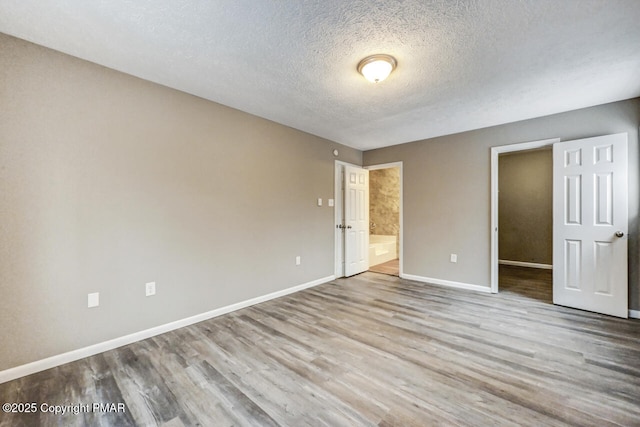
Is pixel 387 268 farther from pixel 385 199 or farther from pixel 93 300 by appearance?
pixel 93 300

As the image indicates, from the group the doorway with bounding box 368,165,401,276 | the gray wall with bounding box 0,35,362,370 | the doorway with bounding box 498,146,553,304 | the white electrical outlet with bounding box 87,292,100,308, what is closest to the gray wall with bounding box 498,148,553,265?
the doorway with bounding box 498,146,553,304

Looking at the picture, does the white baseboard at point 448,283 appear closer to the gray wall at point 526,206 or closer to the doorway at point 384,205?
the doorway at point 384,205

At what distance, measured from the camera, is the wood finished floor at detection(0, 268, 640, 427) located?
1.49 m

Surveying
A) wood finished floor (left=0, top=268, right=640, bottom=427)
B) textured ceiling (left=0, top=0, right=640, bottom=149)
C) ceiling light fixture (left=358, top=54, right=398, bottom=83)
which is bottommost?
wood finished floor (left=0, top=268, right=640, bottom=427)

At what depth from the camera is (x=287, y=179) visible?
3.78 metres

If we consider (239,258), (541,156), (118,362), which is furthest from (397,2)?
(541,156)

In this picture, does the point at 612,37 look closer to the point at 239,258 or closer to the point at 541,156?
the point at 239,258

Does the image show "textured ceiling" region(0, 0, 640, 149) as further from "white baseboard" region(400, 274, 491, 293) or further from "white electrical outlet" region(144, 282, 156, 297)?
"white baseboard" region(400, 274, 491, 293)

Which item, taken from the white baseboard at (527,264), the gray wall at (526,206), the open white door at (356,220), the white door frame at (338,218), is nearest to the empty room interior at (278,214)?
the white door frame at (338,218)

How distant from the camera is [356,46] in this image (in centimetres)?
197

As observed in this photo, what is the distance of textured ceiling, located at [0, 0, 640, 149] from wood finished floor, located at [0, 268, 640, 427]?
8.19 ft

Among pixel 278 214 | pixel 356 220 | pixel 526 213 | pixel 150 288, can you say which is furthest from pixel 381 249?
pixel 150 288

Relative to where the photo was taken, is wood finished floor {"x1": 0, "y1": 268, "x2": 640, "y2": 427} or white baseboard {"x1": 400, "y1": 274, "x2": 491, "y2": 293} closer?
wood finished floor {"x1": 0, "y1": 268, "x2": 640, "y2": 427}

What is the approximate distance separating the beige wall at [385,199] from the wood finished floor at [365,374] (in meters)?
4.34
